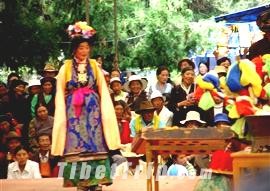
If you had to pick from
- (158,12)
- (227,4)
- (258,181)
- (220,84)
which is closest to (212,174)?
(220,84)

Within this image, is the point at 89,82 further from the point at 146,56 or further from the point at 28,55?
the point at 146,56

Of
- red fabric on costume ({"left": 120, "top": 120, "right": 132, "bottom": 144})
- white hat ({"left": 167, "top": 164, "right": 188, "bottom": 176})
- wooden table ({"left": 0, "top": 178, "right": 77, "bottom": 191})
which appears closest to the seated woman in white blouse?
wooden table ({"left": 0, "top": 178, "right": 77, "bottom": 191})

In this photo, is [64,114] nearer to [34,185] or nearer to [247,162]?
[34,185]

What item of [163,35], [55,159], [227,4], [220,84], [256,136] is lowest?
[55,159]

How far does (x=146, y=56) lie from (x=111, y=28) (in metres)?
0.82

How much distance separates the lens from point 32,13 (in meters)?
9.02

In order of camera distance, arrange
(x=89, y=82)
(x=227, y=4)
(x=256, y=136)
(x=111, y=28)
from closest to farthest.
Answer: (x=256, y=136)
(x=89, y=82)
(x=111, y=28)
(x=227, y=4)

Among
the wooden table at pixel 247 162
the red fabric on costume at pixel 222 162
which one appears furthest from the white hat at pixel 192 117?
the wooden table at pixel 247 162

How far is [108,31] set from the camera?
10867 millimetres

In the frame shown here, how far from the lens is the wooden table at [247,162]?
2.84 meters

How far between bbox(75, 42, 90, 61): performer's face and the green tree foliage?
3.49 m

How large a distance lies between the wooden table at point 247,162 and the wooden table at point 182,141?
0.42 meters

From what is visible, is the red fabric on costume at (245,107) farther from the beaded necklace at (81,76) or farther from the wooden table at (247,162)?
the beaded necklace at (81,76)

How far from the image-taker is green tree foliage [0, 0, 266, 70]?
859cm
